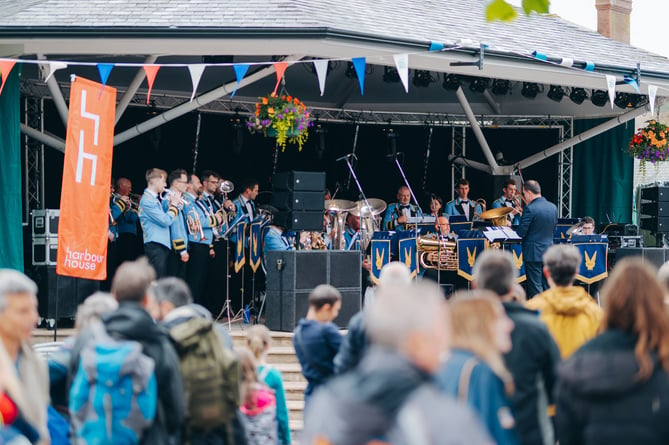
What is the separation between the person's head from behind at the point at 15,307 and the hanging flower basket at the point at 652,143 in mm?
13441

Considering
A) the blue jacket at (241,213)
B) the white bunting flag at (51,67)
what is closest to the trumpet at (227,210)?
the blue jacket at (241,213)

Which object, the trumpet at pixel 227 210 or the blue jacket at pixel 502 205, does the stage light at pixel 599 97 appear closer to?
the blue jacket at pixel 502 205

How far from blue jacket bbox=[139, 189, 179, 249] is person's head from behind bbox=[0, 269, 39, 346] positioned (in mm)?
6491

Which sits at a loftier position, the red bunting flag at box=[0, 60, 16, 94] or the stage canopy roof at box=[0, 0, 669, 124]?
the stage canopy roof at box=[0, 0, 669, 124]

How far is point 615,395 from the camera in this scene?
4.28 meters

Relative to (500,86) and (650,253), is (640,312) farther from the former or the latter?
(500,86)

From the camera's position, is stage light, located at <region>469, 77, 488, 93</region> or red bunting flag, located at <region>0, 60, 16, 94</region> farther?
stage light, located at <region>469, 77, 488, 93</region>

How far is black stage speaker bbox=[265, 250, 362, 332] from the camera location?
11359 mm

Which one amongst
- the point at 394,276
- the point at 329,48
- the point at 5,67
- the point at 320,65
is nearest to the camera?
the point at 394,276

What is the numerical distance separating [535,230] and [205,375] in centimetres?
813

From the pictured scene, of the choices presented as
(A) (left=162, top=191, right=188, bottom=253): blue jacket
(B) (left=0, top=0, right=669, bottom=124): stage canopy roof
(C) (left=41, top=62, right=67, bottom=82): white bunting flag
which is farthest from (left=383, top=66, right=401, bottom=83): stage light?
(C) (left=41, top=62, right=67, bottom=82): white bunting flag

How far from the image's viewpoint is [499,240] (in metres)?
13.9

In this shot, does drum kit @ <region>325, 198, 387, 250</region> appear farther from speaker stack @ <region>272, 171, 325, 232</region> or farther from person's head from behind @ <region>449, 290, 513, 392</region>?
person's head from behind @ <region>449, 290, 513, 392</region>

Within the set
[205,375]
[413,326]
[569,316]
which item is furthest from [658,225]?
[413,326]
